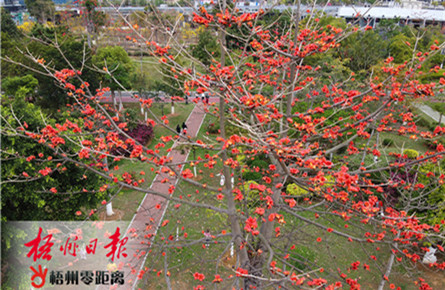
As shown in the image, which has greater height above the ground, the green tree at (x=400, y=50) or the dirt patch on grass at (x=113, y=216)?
the green tree at (x=400, y=50)

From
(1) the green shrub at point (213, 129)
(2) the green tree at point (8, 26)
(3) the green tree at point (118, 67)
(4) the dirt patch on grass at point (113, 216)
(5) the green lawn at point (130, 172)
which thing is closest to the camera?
(4) the dirt patch on grass at point (113, 216)

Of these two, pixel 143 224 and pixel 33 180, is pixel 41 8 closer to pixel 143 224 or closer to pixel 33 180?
pixel 143 224

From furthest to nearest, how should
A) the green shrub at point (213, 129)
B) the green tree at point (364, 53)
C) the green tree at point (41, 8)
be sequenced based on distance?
the green tree at point (41, 8)
the green tree at point (364, 53)
the green shrub at point (213, 129)

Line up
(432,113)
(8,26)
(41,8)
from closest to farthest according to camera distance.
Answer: (432,113) → (8,26) → (41,8)

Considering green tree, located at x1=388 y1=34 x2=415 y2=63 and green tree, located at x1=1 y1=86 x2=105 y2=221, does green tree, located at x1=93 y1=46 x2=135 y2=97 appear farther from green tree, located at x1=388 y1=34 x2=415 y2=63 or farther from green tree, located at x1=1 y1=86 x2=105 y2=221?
green tree, located at x1=388 y1=34 x2=415 y2=63

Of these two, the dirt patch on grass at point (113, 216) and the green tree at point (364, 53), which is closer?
the dirt patch on grass at point (113, 216)

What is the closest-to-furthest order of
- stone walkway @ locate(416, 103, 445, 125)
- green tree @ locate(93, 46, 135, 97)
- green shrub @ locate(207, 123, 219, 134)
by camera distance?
1. green tree @ locate(93, 46, 135, 97)
2. green shrub @ locate(207, 123, 219, 134)
3. stone walkway @ locate(416, 103, 445, 125)

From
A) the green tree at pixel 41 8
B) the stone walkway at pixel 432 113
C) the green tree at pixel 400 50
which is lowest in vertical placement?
the stone walkway at pixel 432 113

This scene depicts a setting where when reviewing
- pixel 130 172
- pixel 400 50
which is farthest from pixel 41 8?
pixel 400 50

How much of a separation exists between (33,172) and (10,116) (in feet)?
3.47

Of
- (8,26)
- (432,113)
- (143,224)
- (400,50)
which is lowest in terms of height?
(432,113)

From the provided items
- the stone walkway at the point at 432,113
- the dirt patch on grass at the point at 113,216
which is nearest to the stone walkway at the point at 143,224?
the dirt patch on grass at the point at 113,216

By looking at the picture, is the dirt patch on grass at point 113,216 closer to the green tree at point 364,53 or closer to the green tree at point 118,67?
the green tree at point 118,67

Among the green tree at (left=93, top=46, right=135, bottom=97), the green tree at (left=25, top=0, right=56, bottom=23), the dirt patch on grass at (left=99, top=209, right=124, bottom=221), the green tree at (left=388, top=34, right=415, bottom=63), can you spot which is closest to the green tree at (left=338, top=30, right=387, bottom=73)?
the green tree at (left=388, top=34, right=415, bottom=63)
